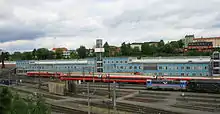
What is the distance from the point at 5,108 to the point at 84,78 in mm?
79771

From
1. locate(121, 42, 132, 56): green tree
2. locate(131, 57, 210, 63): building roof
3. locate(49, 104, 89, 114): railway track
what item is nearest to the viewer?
locate(49, 104, 89, 114): railway track

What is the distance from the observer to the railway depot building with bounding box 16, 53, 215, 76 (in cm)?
7775

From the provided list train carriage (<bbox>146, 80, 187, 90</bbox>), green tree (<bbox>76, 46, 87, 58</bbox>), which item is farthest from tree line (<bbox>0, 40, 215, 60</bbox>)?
train carriage (<bbox>146, 80, 187, 90</bbox>)

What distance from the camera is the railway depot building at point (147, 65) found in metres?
77.8

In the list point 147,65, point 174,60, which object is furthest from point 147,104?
point 147,65

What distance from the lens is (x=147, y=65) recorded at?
88562 millimetres

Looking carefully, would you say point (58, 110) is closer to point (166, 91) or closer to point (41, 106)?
point (41, 106)

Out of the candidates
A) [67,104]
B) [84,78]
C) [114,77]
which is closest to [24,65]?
[84,78]

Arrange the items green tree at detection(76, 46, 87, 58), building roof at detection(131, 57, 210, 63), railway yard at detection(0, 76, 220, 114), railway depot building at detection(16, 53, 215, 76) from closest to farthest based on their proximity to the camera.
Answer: railway yard at detection(0, 76, 220, 114), building roof at detection(131, 57, 210, 63), railway depot building at detection(16, 53, 215, 76), green tree at detection(76, 46, 87, 58)

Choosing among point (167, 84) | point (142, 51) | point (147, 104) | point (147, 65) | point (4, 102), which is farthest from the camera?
point (142, 51)

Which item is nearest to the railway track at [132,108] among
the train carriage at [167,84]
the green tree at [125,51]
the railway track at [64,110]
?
the railway track at [64,110]

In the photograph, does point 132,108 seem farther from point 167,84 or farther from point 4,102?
point 4,102

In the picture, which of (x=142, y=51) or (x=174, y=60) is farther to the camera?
(x=142, y=51)

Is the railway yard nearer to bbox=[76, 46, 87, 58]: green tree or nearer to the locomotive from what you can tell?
the locomotive
